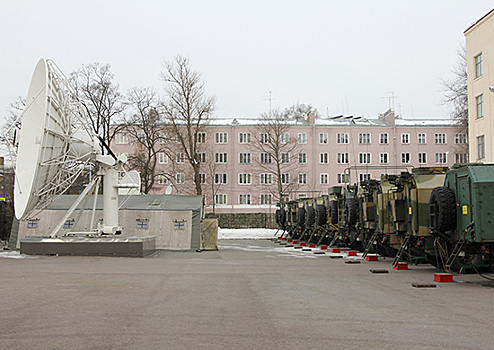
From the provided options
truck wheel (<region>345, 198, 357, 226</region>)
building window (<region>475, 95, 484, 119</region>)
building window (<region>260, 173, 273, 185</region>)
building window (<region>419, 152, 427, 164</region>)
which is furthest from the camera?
building window (<region>419, 152, 427, 164</region>)

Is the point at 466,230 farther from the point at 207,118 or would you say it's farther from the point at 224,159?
the point at 224,159

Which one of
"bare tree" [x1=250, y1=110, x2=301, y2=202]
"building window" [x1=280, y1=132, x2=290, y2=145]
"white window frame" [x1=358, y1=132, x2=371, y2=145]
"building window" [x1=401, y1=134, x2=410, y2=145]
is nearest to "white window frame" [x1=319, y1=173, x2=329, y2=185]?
"bare tree" [x1=250, y1=110, x2=301, y2=202]

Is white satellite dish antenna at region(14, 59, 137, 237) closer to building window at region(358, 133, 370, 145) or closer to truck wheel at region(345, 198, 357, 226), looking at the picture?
truck wheel at region(345, 198, 357, 226)

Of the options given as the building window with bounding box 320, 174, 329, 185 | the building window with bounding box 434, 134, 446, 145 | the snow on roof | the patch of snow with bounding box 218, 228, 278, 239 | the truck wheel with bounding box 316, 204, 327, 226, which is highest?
the snow on roof

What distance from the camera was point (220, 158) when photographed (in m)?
71.8

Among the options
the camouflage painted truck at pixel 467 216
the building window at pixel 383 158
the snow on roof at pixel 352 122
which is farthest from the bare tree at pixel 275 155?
the camouflage painted truck at pixel 467 216

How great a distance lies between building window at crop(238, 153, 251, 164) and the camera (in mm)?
72125

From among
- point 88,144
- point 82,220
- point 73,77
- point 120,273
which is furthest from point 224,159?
point 120,273

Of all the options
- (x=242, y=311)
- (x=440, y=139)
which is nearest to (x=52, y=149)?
(x=242, y=311)

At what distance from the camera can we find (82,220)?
31.5 m

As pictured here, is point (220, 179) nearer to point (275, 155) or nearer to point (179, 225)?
point (275, 155)

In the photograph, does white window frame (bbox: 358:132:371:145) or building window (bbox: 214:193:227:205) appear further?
white window frame (bbox: 358:132:371:145)

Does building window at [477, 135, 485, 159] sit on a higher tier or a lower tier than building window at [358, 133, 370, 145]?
lower

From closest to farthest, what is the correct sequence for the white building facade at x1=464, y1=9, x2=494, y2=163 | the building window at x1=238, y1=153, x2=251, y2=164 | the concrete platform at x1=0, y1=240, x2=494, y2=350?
the concrete platform at x1=0, y1=240, x2=494, y2=350
the white building facade at x1=464, y1=9, x2=494, y2=163
the building window at x1=238, y1=153, x2=251, y2=164
